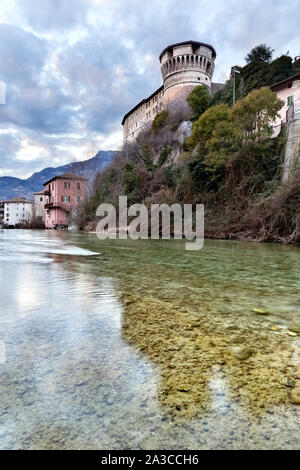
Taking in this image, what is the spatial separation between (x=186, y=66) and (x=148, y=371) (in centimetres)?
4074

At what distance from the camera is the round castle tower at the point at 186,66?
34.9 metres

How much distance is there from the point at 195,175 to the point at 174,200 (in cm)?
182

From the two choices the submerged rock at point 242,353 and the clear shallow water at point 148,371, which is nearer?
the clear shallow water at point 148,371

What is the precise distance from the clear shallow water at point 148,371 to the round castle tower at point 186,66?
3707 cm

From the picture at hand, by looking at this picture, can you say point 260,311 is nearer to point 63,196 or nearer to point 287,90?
point 287,90

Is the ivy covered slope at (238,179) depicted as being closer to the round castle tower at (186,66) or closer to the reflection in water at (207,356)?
the reflection in water at (207,356)

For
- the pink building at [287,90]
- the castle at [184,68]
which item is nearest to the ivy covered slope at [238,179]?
the pink building at [287,90]

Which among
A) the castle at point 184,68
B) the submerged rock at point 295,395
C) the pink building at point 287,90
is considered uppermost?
the castle at point 184,68

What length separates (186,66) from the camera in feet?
115

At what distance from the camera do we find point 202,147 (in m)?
16.9

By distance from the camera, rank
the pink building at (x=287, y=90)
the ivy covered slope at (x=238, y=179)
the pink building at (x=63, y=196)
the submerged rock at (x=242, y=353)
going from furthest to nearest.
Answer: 1. the pink building at (x=63, y=196)
2. the pink building at (x=287, y=90)
3. the ivy covered slope at (x=238, y=179)
4. the submerged rock at (x=242, y=353)
